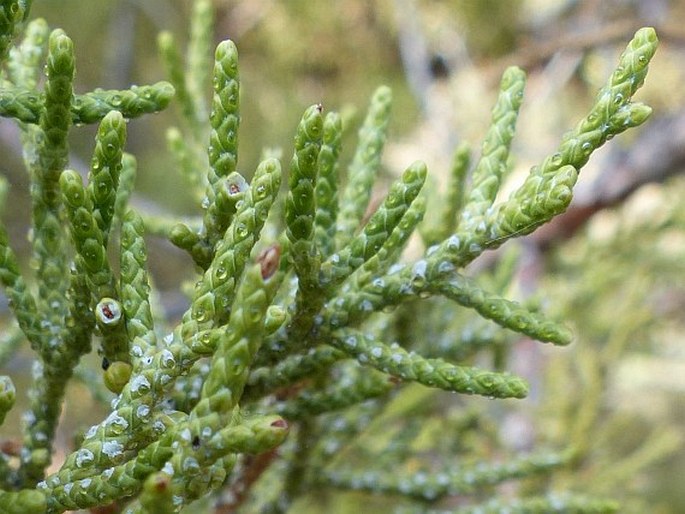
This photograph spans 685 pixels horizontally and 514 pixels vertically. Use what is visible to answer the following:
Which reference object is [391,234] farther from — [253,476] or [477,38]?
[477,38]

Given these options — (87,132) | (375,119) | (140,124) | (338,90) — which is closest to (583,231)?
(375,119)

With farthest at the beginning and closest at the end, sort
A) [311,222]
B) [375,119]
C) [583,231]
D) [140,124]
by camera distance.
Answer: [140,124] < [583,231] < [375,119] < [311,222]

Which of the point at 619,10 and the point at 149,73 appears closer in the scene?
the point at 619,10

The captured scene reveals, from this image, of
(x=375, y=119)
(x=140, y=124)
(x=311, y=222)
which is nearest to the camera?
(x=311, y=222)

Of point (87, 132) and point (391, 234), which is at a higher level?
point (87, 132)

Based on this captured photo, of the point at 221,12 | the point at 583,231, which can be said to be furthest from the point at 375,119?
the point at 221,12

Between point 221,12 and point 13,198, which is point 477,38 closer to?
point 221,12

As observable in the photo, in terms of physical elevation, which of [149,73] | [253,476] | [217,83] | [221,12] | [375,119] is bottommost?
[253,476]

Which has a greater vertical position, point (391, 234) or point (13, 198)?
point (13, 198)

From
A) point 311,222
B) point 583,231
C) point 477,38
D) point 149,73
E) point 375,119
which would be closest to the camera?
point 311,222
